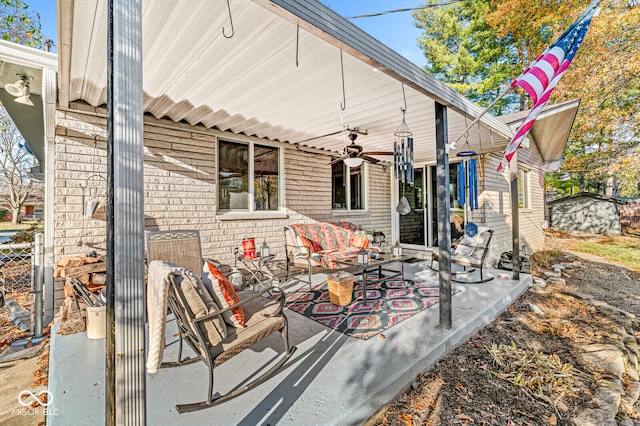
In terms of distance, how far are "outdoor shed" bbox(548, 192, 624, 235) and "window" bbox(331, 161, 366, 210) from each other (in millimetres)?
14243

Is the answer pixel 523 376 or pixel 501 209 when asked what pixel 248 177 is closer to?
pixel 523 376

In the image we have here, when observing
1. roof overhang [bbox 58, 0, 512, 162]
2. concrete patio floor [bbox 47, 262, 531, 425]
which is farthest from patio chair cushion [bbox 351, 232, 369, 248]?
concrete patio floor [bbox 47, 262, 531, 425]

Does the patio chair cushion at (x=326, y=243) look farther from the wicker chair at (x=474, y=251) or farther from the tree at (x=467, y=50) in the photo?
the tree at (x=467, y=50)

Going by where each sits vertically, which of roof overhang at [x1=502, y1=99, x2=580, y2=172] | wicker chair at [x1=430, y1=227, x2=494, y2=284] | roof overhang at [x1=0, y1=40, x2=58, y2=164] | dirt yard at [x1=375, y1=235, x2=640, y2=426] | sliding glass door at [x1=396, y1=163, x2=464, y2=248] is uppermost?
roof overhang at [x1=502, y1=99, x2=580, y2=172]

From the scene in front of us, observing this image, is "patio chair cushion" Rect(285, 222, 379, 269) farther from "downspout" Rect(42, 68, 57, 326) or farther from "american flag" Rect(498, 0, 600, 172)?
"downspout" Rect(42, 68, 57, 326)

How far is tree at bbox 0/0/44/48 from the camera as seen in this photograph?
7.03m

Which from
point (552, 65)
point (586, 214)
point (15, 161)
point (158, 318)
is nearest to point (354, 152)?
point (552, 65)

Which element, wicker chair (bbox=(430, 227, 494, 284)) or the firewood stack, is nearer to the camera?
the firewood stack

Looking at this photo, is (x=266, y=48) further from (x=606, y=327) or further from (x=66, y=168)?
(x=606, y=327)

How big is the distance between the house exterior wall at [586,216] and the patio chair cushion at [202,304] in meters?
19.0

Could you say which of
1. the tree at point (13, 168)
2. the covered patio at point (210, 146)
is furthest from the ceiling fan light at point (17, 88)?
the tree at point (13, 168)

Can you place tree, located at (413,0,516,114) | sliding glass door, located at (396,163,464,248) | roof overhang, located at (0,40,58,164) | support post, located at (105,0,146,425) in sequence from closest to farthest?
support post, located at (105,0,146,425)
roof overhang, located at (0,40,58,164)
sliding glass door, located at (396,163,464,248)
tree, located at (413,0,516,114)

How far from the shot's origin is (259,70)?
2816 millimetres

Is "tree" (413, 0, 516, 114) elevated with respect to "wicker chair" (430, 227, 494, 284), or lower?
elevated
